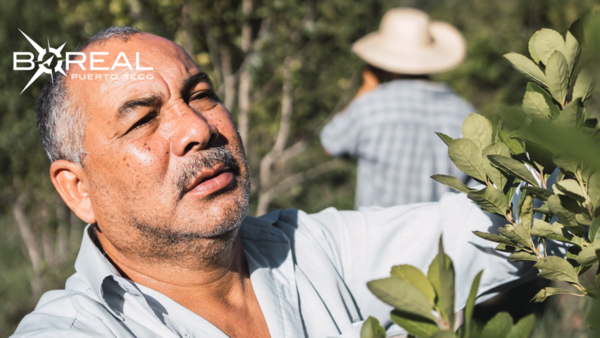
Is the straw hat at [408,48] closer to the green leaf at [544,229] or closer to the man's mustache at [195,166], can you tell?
the man's mustache at [195,166]

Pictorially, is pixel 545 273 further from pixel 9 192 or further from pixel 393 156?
pixel 9 192

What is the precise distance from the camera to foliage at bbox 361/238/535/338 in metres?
0.63

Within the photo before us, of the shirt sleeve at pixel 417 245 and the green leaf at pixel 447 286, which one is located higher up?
the green leaf at pixel 447 286

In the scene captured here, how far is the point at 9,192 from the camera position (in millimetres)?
4094

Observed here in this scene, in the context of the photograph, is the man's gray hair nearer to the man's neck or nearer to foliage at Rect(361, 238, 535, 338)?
the man's neck

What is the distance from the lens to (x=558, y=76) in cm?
83

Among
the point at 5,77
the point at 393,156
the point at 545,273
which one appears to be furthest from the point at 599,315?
the point at 5,77

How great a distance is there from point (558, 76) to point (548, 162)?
0.65 ft

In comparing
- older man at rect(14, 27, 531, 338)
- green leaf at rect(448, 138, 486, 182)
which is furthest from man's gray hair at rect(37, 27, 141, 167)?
green leaf at rect(448, 138, 486, 182)

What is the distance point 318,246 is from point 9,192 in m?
3.46

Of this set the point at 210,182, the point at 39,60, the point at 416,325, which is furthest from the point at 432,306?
the point at 39,60

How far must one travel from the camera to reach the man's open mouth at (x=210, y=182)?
1405mm

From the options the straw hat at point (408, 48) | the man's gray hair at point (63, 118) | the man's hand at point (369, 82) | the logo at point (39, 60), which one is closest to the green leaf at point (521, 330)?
the man's gray hair at point (63, 118)

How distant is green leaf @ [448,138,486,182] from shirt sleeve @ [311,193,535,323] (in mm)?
573
